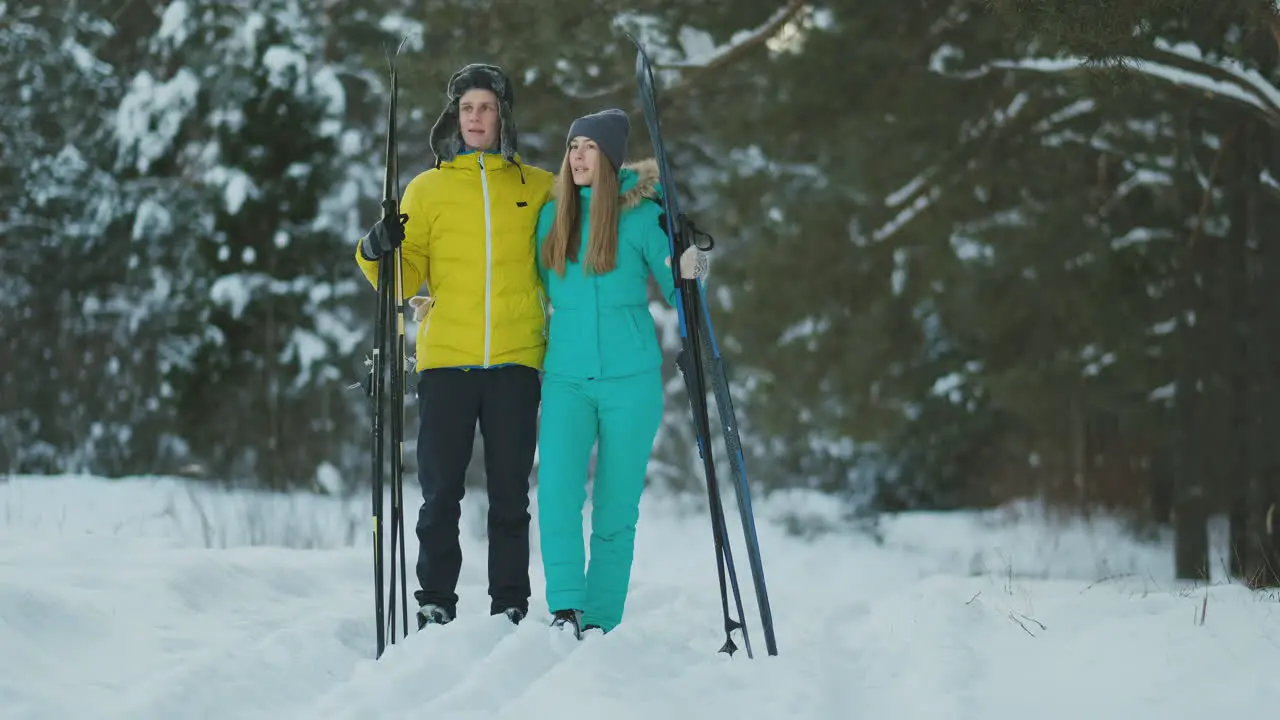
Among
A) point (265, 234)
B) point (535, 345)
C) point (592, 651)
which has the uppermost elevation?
→ point (265, 234)

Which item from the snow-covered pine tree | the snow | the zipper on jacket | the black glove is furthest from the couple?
the snow

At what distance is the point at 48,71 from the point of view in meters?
16.4

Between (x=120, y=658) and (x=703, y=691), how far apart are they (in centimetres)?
178

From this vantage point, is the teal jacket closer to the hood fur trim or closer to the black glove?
the hood fur trim

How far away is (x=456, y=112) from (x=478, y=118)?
0.19 meters

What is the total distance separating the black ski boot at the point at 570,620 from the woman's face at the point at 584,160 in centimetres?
146

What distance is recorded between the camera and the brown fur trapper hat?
500 centimetres

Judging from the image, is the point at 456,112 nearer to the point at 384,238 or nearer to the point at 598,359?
the point at 384,238

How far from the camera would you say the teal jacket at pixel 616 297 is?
191 inches

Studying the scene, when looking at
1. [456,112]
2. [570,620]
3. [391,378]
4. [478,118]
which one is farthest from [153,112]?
[570,620]

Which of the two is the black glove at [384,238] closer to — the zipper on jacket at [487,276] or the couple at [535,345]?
the couple at [535,345]

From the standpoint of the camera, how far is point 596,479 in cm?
493

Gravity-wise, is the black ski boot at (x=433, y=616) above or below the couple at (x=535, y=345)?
below

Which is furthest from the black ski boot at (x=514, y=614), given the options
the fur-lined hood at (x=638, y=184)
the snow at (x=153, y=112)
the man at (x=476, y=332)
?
the snow at (x=153, y=112)
